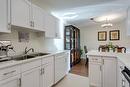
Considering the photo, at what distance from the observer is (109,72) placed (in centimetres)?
277

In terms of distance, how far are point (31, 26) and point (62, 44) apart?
9.13 feet

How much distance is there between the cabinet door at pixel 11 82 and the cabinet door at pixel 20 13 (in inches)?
34.8

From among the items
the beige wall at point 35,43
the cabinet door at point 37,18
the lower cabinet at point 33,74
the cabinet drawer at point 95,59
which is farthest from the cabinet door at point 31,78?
the cabinet drawer at point 95,59

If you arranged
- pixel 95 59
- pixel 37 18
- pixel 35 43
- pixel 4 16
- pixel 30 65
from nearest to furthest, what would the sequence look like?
1. pixel 4 16
2. pixel 30 65
3. pixel 37 18
4. pixel 95 59
5. pixel 35 43

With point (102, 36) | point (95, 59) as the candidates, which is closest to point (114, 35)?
point (102, 36)

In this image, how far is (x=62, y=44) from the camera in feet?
16.8

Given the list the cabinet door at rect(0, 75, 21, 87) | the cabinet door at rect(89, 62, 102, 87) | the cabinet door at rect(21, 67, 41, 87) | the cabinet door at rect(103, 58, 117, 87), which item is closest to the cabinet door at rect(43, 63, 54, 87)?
the cabinet door at rect(21, 67, 41, 87)

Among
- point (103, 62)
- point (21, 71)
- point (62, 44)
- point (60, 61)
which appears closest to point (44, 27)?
point (60, 61)

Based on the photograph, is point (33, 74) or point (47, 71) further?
point (47, 71)

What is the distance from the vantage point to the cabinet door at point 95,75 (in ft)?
9.50

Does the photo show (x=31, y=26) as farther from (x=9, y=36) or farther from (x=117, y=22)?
(x=117, y=22)

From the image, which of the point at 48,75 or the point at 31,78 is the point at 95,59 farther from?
the point at 31,78

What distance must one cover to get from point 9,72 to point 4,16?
831 millimetres

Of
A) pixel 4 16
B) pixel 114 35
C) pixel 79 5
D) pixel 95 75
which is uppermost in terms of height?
pixel 79 5
